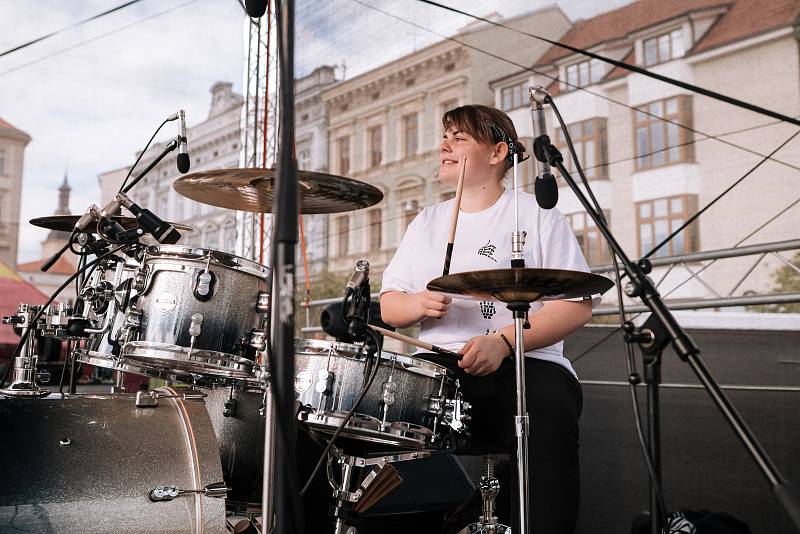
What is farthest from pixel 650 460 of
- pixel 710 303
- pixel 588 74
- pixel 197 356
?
pixel 588 74

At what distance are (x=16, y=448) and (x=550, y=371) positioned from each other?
4.56 feet

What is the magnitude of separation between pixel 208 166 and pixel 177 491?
473 cm

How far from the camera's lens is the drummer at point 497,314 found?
194cm

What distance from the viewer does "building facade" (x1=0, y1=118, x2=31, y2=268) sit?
6.92m

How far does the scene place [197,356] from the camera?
77.7 inches

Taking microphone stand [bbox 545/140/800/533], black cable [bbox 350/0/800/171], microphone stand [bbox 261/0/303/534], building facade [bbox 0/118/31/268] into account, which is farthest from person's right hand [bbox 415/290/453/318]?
building facade [bbox 0/118/31/268]

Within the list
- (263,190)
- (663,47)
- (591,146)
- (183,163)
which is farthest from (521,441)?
(663,47)

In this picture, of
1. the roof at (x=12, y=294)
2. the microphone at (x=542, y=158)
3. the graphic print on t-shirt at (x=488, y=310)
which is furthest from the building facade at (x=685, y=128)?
the roof at (x=12, y=294)

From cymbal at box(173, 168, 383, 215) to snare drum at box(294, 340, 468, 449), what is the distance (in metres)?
0.45

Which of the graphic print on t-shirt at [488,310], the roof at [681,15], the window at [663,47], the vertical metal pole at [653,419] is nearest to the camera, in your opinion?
the vertical metal pole at [653,419]

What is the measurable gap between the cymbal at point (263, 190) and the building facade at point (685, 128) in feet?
6.85

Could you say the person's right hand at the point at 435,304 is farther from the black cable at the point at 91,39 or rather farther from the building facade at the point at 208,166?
the black cable at the point at 91,39

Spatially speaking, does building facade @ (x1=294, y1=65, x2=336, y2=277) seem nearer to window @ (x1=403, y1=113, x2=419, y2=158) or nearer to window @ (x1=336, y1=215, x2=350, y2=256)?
window @ (x1=336, y1=215, x2=350, y2=256)

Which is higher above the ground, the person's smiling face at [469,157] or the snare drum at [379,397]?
the person's smiling face at [469,157]
